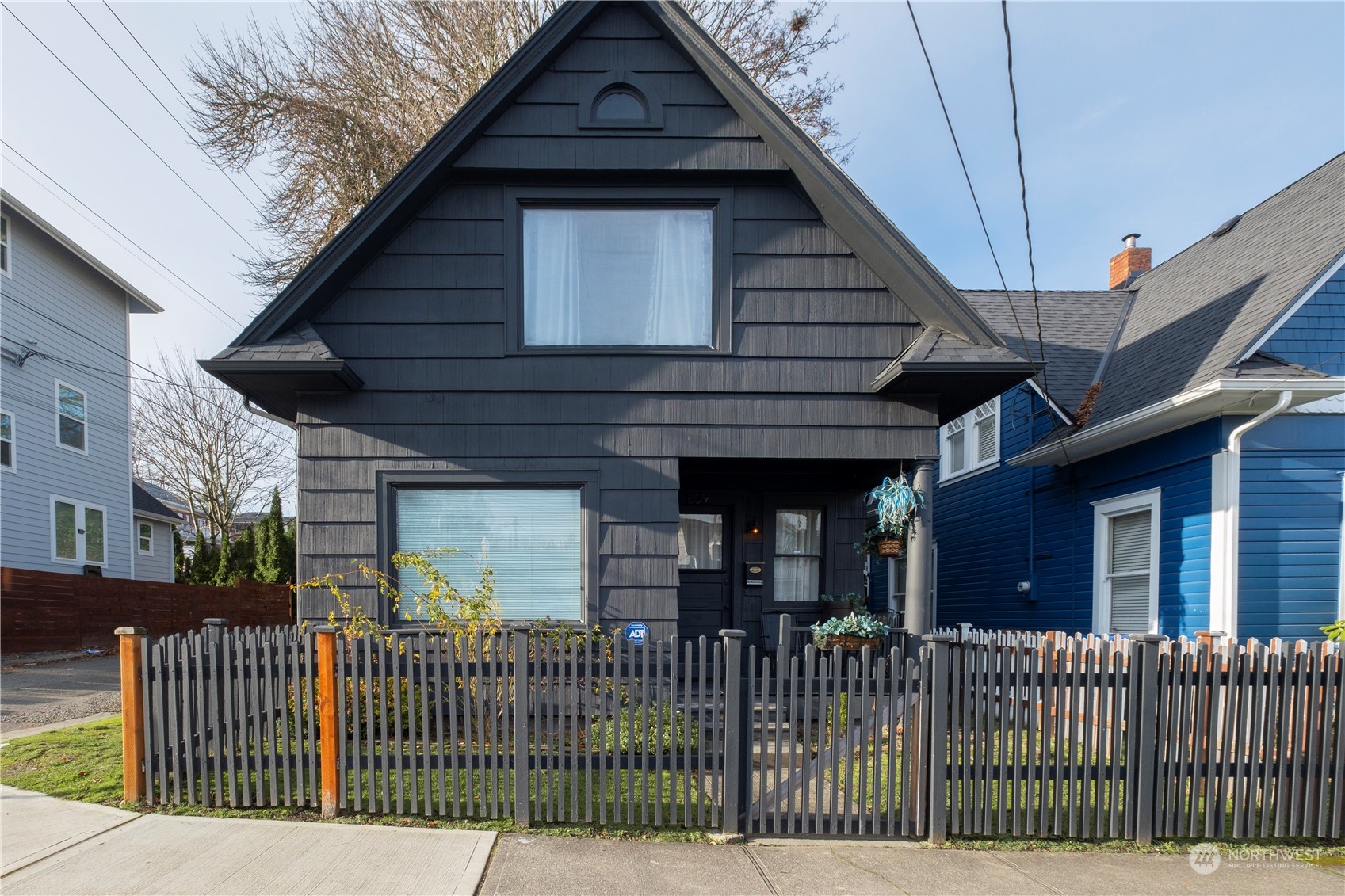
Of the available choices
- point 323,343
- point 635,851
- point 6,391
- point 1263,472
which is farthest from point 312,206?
point 1263,472

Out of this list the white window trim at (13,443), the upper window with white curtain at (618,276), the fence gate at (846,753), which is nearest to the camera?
the fence gate at (846,753)

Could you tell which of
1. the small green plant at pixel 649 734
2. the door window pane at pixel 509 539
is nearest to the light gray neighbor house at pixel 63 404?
the door window pane at pixel 509 539

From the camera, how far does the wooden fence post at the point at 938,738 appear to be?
482cm

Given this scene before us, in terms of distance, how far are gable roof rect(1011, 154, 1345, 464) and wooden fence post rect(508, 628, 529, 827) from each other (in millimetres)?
6651

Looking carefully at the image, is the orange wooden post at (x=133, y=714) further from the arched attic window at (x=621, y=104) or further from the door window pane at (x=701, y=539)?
the door window pane at (x=701, y=539)

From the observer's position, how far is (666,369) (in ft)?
23.6

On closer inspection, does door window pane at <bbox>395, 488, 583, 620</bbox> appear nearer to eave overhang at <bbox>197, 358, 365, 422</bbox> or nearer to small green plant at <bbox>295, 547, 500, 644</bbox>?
small green plant at <bbox>295, 547, 500, 644</bbox>

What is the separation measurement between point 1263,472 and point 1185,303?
345 centimetres

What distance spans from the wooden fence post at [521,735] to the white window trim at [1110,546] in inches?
273

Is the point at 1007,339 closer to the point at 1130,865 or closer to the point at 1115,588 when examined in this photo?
the point at 1115,588

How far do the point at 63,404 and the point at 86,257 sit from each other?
10.2ft

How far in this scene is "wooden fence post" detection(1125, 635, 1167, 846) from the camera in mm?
4898

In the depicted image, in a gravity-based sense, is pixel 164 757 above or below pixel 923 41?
below

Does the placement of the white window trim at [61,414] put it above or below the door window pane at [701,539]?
above
